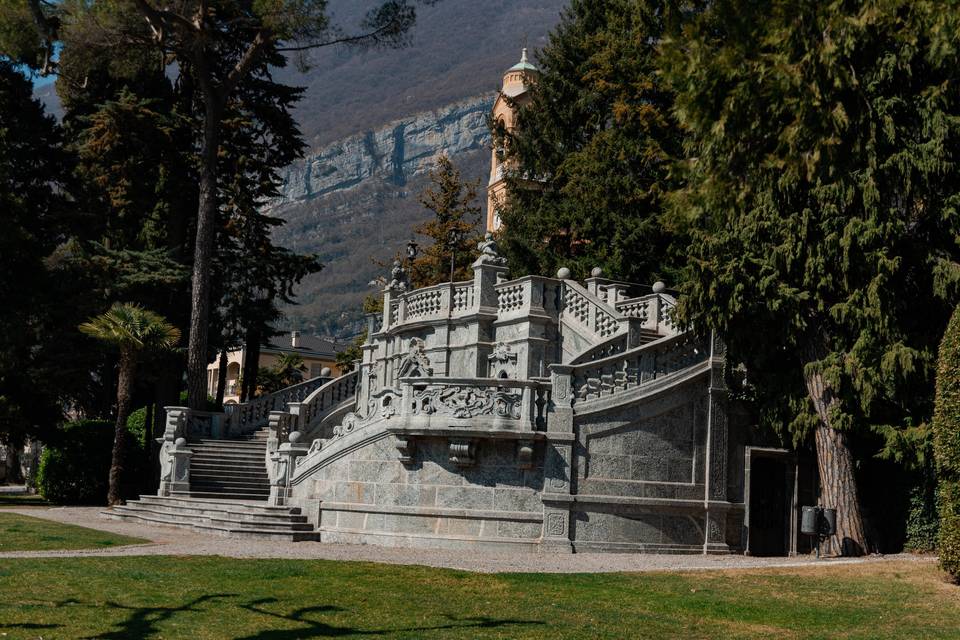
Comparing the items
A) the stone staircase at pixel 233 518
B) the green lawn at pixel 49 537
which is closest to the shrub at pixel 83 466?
the stone staircase at pixel 233 518

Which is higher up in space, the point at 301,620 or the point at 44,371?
the point at 44,371

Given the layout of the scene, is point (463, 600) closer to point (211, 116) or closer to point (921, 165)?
point (921, 165)

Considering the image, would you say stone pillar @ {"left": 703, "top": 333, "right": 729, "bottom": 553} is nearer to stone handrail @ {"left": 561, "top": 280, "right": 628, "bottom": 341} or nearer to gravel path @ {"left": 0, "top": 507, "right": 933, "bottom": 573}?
gravel path @ {"left": 0, "top": 507, "right": 933, "bottom": 573}

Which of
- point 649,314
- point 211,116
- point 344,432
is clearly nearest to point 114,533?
point 344,432

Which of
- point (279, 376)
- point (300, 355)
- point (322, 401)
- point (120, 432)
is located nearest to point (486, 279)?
point (322, 401)

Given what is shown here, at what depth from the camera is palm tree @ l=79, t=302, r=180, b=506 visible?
30.2 meters

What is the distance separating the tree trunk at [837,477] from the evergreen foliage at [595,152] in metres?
12.0

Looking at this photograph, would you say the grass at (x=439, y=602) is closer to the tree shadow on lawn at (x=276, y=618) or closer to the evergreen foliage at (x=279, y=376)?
the tree shadow on lawn at (x=276, y=618)

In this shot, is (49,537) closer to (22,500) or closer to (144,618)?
(144,618)

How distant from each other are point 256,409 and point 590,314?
13.0 meters

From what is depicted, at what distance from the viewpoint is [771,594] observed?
14.4 metres

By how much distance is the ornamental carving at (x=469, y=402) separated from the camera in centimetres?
2048

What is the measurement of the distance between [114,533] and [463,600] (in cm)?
1174

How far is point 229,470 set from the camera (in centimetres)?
3011
